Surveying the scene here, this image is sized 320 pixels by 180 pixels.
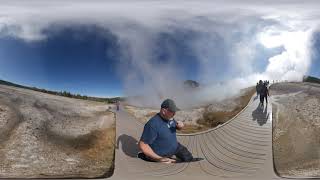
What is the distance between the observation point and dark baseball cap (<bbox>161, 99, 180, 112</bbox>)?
1283 centimetres

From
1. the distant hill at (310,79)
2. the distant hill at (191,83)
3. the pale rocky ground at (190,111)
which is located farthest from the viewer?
the distant hill at (310,79)

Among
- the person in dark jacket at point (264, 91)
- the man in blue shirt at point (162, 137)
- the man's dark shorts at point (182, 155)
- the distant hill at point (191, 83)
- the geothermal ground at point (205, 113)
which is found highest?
the distant hill at point (191, 83)

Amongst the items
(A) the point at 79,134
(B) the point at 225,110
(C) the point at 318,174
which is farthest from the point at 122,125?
(C) the point at 318,174

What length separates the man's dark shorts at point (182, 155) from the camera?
510 inches

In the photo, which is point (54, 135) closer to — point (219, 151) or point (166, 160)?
point (166, 160)

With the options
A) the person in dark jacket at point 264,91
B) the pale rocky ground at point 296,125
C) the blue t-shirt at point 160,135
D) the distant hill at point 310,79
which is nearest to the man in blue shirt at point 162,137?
the blue t-shirt at point 160,135

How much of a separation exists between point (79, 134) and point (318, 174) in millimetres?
3312

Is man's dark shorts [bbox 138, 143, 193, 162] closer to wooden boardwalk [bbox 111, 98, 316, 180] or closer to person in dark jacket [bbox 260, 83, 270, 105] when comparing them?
wooden boardwalk [bbox 111, 98, 316, 180]

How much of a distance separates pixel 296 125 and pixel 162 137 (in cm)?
181

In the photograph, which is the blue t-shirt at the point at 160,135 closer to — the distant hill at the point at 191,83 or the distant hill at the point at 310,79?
the distant hill at the point at 191,83

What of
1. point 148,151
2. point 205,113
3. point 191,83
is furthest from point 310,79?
point 148,151

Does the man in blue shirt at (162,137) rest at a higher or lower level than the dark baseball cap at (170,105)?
lower

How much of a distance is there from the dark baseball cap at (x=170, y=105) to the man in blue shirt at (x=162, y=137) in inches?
0.5

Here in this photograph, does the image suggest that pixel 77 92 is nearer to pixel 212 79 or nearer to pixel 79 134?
pixel 79 134
